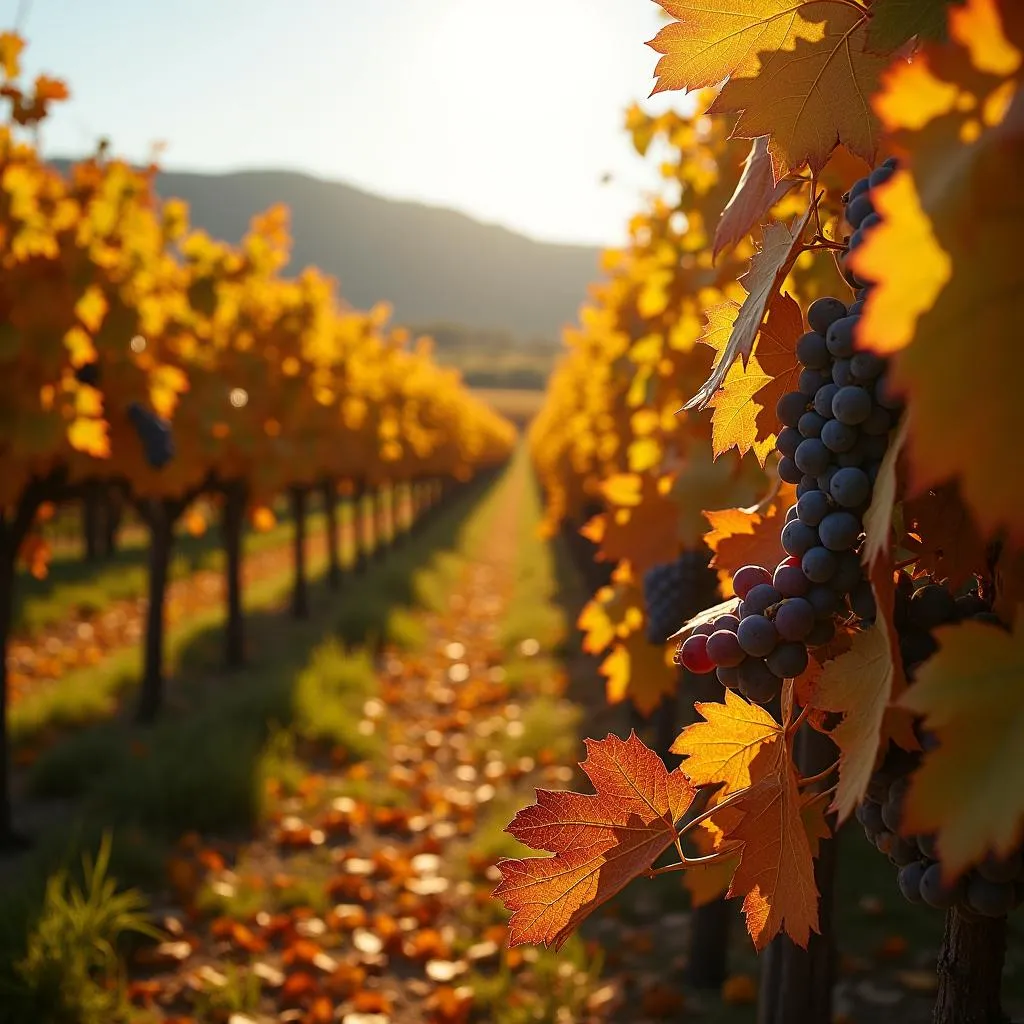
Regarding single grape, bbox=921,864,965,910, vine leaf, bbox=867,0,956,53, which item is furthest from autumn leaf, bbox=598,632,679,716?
vine leaf, bbox=867,0,956,53

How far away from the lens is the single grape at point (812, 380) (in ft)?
3.27

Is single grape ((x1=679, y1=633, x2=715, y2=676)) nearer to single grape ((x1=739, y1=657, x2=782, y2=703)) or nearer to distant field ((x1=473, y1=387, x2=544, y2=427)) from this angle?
single grape ((x1=739, y1=657, x2=782, y2=703))

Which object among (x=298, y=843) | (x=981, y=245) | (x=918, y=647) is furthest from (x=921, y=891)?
(x=298, y=843)

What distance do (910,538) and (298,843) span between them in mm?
4681

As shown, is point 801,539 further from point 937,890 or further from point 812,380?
point 937,890

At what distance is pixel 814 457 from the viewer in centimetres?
95

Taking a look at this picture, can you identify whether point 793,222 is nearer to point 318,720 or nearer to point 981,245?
point 981,245

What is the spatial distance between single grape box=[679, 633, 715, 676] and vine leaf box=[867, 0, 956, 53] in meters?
0.66

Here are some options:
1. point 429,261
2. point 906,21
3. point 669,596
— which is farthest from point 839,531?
point 429,261

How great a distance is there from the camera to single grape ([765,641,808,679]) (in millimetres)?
946

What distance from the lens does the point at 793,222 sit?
3.94 feet

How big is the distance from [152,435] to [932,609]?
4.99 meters

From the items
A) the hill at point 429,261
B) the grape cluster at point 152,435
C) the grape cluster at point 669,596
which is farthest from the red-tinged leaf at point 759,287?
the hill at point 429,261

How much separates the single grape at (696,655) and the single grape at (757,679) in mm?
41
